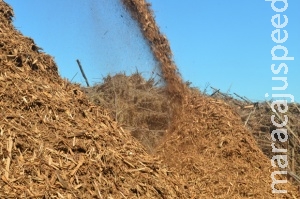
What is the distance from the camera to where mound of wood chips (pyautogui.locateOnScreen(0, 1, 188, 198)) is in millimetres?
3744

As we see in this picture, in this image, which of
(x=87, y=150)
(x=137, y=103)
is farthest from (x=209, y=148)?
(x=87, y=150)

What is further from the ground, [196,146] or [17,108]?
[196,146]

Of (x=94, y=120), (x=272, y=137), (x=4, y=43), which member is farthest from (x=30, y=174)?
(x=272, y=137)

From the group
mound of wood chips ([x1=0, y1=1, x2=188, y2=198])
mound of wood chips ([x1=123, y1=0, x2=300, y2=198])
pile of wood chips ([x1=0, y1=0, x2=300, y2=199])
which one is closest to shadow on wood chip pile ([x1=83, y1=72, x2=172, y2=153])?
mound of wood chips ([x1=123, y1=0, x2=300, y2=198])

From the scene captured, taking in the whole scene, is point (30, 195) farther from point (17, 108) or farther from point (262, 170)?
point (262, 170)

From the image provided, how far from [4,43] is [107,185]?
7.72ft

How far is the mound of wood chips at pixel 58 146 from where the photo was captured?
3744 millimetres

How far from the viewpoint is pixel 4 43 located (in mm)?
5461

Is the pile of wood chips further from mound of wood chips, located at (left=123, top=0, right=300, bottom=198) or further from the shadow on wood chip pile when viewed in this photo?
the shadow on wood chip pile

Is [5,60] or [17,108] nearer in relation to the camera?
[17,108]

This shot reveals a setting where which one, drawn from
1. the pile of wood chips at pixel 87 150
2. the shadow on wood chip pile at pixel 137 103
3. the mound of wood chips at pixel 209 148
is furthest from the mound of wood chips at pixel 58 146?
the shadow on wood chip pile at pixel 137 103

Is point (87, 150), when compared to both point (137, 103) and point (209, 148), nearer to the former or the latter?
point (209, 148)

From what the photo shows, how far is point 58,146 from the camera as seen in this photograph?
4195 mm

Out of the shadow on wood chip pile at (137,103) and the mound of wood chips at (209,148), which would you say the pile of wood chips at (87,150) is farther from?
the shadow on wood chip pile at (137,103)
